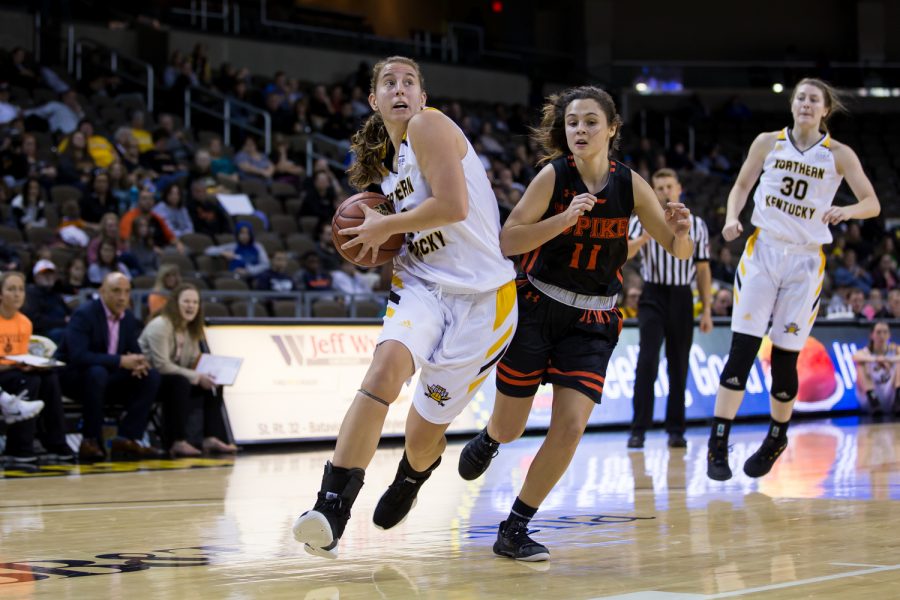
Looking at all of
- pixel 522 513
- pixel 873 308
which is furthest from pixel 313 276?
pixel 522 513

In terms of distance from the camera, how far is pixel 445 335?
13.9ft

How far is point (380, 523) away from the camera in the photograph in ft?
15.0

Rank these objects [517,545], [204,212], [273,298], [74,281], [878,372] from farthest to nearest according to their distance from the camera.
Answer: [878,372], [204,212], [273,298], [74,281], [517,545]

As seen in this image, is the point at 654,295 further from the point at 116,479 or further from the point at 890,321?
the point at 890,321

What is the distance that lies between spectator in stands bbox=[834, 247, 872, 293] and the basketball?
14113mm

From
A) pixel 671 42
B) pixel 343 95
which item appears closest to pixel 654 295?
pixel 343 95

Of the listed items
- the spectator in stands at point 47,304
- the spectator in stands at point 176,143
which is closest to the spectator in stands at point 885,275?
the spectator in stands at point 176,143

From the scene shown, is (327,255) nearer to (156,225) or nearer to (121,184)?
(156,225)

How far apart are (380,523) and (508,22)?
24414 millimetres

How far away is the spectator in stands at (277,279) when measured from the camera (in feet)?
40.2

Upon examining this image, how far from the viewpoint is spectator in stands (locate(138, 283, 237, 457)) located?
9.12 meters

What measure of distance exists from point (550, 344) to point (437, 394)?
655 mm

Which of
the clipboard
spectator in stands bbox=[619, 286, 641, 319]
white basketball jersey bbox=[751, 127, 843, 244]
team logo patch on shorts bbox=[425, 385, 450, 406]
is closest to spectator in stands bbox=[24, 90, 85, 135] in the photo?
the clipboard

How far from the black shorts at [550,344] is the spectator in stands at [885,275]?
1481cm
